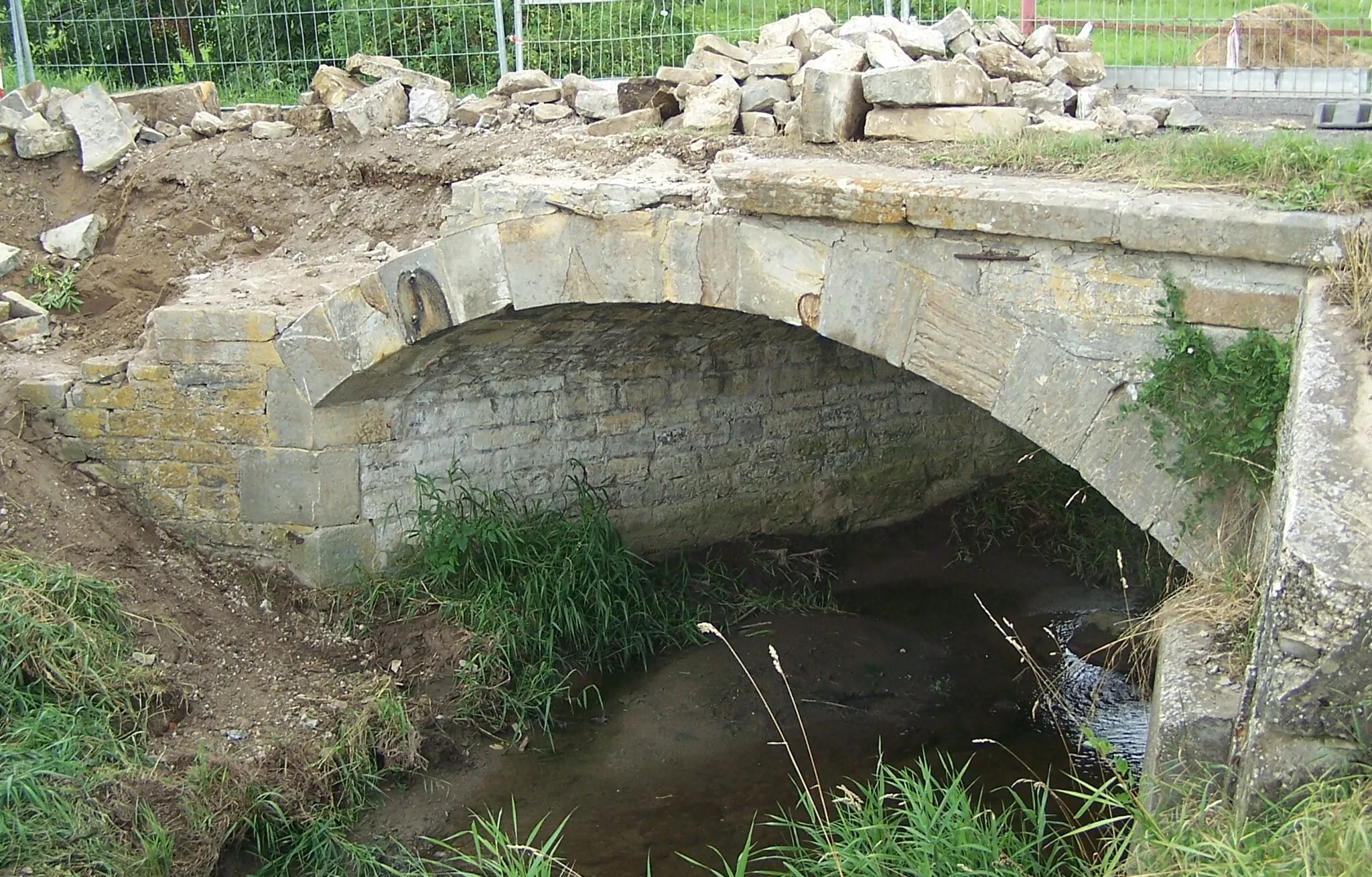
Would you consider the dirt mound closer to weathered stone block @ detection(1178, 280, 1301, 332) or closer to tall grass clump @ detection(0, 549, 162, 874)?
weathered stone block @ detection(1178, 280, 1301, 332)

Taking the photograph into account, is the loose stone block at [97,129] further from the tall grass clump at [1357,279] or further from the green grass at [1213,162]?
the tall grass clump at [1357,279]

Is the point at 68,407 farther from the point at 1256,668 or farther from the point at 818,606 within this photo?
the point at 1256,668

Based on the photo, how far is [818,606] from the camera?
717 centimetres

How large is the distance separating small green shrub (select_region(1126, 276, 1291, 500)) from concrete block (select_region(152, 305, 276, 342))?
12.0ft

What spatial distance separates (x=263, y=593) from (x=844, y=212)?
3.32 metres

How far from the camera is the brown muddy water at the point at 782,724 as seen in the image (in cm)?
513

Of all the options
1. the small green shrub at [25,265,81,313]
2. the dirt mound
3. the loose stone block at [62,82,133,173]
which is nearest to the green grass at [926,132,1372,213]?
the dirt mound

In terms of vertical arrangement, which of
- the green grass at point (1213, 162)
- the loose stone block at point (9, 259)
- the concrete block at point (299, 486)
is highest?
the green grass at point (1213, 162)

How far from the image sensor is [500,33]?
7215 millimetres

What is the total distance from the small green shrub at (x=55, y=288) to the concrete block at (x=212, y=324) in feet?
3.16

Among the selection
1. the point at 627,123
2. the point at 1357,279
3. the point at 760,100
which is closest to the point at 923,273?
the point at 1357,279

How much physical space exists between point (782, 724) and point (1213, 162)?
3146 mm

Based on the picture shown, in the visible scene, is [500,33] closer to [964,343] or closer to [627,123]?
[627,123]

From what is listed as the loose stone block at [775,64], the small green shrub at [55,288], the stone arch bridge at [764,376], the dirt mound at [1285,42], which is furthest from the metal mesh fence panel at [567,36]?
the stone arch bridge at [764,376]
